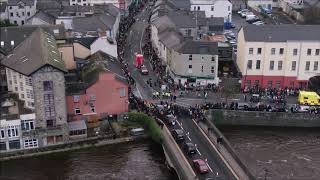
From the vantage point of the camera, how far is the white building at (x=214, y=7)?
10388 cm

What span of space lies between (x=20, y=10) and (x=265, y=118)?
6181cm

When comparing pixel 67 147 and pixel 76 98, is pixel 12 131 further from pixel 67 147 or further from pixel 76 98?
pixel 76 98

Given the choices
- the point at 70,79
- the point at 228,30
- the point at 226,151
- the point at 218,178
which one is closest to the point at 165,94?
the point at 70,79

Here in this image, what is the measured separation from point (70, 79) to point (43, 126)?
885cm

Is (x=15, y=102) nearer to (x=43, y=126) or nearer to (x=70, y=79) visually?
(x=43, y=126)

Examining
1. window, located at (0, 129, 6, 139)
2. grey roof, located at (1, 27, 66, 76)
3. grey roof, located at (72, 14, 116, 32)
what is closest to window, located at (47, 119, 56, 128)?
window, located at (0, 129, 6, 139)

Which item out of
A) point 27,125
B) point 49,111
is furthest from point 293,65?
point 27,125

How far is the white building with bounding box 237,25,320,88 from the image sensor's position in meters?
69.9

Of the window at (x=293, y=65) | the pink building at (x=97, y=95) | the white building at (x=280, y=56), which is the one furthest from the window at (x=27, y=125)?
the window at (x=293, y=65)

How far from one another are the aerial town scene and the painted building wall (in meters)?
0.13

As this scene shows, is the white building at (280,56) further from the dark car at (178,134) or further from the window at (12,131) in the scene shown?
the window at (12,131)

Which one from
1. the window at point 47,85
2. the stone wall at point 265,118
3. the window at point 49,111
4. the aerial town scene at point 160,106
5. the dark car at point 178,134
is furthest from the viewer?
the stone wall at point 265,118

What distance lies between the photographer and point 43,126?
5728 centimetres

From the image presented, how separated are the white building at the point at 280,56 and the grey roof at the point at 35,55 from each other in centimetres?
2701
